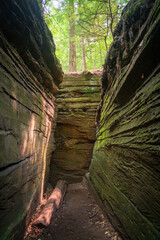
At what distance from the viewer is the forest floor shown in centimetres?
298

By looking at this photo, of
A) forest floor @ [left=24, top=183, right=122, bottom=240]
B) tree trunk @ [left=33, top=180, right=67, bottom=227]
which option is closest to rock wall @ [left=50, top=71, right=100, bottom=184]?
tree trunk @ [left=33, top=180, right=67, bottom=227]

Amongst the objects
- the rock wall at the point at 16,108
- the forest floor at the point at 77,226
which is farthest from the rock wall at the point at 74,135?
the rock wall at the point at 16,108

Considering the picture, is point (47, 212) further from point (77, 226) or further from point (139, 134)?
point (139, 134)

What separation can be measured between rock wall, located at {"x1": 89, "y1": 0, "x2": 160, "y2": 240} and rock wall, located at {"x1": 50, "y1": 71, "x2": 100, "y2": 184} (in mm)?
4513

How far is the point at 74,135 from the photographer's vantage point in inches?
316

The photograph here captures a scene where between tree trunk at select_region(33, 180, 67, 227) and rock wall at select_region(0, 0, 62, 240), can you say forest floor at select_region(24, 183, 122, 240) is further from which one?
rock wall at select_region(0, 0, 62, 240)

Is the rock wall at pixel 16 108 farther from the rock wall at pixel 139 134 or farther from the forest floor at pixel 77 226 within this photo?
the rock wall at pixel 139 134

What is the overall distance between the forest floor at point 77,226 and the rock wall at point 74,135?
2880 millimetres

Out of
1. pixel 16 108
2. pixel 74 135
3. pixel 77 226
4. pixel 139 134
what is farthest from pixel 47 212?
pixel 74 135

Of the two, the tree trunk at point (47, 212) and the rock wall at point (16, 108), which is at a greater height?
the rock wall at point (16, 108)

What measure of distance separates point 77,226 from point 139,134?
3.28m

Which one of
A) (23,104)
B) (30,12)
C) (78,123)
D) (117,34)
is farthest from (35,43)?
(78,123)

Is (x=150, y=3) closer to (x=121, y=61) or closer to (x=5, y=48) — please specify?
(x=121, y=61)

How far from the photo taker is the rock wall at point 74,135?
7.68 metres
